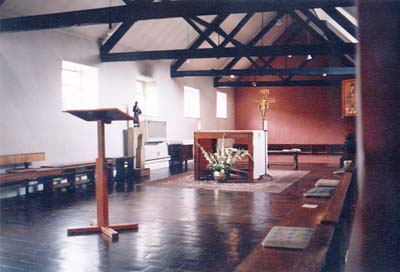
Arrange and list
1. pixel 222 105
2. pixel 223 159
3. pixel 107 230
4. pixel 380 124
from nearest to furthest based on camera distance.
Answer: pixel 380 124 → pixel 107 230 → pixel 223 159 → pixel 222 105

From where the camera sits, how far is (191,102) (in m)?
13.5

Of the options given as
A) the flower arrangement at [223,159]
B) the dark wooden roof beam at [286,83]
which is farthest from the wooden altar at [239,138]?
the dark wooden roof beam at [286,83]

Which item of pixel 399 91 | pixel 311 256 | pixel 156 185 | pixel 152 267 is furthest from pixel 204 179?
pixel 399 91

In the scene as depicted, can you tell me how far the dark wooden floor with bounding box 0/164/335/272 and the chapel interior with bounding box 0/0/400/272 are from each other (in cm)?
2

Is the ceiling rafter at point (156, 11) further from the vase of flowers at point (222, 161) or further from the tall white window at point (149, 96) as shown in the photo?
the tall white window at point (149, 96)

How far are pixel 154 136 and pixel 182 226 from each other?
Result: 6359 mm

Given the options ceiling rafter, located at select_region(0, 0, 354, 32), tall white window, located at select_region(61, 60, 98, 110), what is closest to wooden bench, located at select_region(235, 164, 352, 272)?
ceiling rafter, located at select_region(0, 0, 354, 32)

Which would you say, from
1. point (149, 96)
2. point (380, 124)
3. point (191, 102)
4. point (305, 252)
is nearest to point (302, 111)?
point (191, 102)

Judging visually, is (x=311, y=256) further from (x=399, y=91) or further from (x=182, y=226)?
(x=182, y=226)

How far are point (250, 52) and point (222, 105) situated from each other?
7.61 meters

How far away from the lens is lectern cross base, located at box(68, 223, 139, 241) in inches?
147

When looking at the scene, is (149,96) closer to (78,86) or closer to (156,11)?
(78,86)

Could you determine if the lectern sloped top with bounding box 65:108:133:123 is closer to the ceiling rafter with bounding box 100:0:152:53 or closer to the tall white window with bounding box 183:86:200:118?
the ceiling rafter with bounding box 100:0:152:53

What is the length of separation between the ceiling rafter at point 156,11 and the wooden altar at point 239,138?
106 inches
